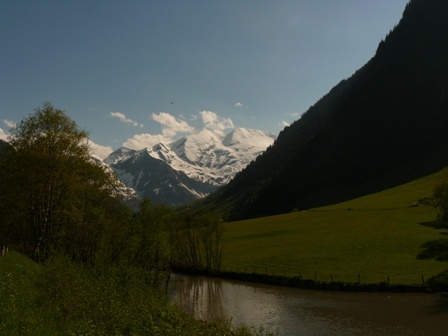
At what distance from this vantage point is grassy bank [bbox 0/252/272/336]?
18.5 meters

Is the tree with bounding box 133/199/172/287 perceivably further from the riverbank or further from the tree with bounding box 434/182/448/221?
the tree with bounding box 434/182/448/221

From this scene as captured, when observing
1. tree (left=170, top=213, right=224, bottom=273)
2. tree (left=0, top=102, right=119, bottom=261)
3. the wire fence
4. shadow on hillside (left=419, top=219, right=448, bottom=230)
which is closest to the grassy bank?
tree (left=0, top=102, right=119, bottom=261)

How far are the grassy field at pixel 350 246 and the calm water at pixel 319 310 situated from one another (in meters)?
7.11

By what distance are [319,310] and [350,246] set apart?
112 feet

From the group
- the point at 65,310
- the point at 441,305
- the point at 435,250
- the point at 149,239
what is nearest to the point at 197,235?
the point at 149,239

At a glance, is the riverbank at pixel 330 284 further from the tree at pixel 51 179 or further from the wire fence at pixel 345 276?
the tree at pixel 51 179

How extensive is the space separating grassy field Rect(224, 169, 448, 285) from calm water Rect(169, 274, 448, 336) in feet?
23.3

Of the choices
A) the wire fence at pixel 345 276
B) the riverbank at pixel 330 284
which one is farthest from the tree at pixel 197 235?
the wire fence at pixel 345 276

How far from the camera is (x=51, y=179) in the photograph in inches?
1809

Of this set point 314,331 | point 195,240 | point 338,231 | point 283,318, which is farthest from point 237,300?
point 338,231

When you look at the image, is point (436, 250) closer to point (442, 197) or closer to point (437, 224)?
point (437, 224)

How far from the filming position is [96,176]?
171 ft

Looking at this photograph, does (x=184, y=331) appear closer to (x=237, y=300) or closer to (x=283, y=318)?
(x=283, y=318)

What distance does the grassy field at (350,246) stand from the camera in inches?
2571
